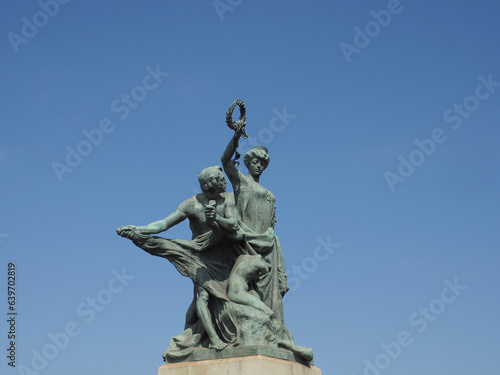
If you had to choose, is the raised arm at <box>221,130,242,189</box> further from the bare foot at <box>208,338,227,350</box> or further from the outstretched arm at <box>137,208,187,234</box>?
the bare foot at <box>208,338,227,350</box>

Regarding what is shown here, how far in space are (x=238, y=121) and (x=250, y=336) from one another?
12.3 ft

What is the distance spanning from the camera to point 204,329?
1281 cm

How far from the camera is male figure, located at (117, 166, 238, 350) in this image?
508 inches

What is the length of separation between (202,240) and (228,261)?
25.0 inches

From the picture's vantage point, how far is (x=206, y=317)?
12.7 m

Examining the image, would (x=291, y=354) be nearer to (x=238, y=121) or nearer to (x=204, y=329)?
(x=204, y=329)

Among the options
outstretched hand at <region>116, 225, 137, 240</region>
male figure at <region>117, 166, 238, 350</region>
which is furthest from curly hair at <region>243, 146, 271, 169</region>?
outstretched hand at <region>116, 225, 137, 240</region>

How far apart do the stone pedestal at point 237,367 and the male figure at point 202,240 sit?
0.81 m

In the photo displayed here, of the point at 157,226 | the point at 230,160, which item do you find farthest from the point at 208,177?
the point at 157,226

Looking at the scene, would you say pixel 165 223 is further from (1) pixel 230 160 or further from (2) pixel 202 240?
(1) pixel 230 160

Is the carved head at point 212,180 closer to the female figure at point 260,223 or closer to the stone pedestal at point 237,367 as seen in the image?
the female figure at point 260,223

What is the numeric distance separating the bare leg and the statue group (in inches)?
0.7

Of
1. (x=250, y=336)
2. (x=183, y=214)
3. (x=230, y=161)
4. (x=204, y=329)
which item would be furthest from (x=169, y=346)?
(x=230, y=161)

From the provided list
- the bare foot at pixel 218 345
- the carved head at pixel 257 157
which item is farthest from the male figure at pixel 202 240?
the carved head at pixel 257 157
